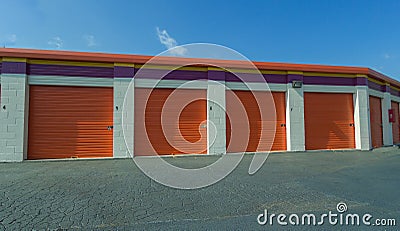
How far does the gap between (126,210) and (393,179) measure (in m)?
5.44

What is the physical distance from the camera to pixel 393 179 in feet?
16.8

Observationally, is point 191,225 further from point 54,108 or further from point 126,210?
point 54,108

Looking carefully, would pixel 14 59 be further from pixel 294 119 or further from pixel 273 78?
pixel 294 119

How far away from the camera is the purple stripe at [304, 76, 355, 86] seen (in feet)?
33.9

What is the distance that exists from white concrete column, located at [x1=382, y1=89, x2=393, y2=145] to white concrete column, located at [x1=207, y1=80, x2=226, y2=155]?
8.70 m

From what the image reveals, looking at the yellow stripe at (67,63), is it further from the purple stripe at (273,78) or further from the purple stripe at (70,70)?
the purple stripe at (273,78)

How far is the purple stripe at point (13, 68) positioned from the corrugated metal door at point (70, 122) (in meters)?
0.64

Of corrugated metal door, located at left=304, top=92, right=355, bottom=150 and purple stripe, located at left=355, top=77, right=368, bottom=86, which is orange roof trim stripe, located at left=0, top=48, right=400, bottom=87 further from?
corrugated metal door, located at left=304, top=92, right=355, bottom=150

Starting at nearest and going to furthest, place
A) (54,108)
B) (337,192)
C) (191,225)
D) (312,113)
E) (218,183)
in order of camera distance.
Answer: (191,225), (337,192), (218,183), (54,108), (312,113)

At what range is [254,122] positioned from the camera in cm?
978

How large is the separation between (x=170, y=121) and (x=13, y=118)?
5.12 metres

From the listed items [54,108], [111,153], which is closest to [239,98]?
[111,153]

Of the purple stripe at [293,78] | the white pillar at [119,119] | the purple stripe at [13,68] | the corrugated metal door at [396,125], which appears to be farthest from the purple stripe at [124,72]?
the corrugated metal door at [396,125]

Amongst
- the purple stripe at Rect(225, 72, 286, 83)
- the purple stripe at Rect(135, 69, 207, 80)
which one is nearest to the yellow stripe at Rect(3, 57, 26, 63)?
the purple stripe at Rect(135, 69, 207, 80)
